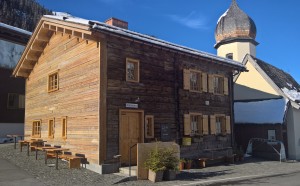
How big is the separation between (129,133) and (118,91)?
1.92 m

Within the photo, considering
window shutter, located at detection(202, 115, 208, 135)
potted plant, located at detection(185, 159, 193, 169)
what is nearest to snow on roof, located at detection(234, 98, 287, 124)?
window shutter, located at detection(202, 115, 208, 135)

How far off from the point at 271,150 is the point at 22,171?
1582 centimetres

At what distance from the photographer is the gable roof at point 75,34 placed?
1423 centimetres

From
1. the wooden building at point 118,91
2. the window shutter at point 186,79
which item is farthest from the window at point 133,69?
the window shutter at point 186,79

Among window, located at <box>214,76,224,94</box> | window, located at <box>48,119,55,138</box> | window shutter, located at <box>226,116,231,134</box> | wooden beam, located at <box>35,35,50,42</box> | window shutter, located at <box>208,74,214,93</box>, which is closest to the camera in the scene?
window, located at <box>48,119,55,138</box>

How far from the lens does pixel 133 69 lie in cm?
1571

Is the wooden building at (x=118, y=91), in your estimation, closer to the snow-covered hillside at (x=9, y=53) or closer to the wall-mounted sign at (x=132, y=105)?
the wall-mounted sign at (x=132, y=105)

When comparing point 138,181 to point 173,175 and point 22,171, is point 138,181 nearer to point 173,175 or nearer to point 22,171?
point 173,175

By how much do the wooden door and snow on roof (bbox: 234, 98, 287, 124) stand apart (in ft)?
37.8

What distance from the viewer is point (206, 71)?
19766mm

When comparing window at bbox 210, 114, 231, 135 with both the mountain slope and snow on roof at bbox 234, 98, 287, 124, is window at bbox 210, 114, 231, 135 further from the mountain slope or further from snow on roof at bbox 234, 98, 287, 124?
the mountain slope

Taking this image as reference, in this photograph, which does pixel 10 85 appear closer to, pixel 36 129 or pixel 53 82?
pixel 36 129

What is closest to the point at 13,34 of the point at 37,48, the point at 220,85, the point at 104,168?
the point at 37,48

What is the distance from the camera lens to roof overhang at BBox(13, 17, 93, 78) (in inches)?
584
